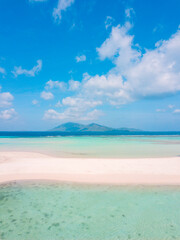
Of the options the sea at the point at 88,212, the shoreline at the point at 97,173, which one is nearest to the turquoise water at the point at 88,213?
the sea at the point at 88,212

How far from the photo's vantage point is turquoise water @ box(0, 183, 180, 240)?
473 cm

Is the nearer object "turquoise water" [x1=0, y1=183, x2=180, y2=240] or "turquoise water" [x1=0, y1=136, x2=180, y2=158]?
"turquoise water" [x1=0, y1=183, x2=180, y2=240]

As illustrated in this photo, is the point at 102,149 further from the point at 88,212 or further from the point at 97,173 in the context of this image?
the point at 88,212

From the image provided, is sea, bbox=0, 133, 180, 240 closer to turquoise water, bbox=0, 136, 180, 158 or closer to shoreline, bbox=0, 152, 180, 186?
shoreline, bbox=0, 152, 180, 186

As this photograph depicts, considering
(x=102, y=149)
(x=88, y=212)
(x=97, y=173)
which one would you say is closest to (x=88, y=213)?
(x=88, y=212)

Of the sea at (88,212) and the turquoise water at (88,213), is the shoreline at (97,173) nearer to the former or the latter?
the sea at (88,212)

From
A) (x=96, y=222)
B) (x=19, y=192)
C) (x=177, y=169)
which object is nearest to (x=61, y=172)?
(x=19, y=192)

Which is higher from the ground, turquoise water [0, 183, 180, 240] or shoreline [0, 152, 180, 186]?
shoreline [0, 152, 180, 186]

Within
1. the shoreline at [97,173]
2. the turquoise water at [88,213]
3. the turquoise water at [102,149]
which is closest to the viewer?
the turquoise water at [88,213]

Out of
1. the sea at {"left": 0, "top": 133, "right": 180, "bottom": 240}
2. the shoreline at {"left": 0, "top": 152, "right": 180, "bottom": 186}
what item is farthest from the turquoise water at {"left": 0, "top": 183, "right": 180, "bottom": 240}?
the shoreline at {"left": 0, "top": 152, "right": 180, "bottom": 186}

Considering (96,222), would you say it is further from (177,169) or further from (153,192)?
(177,169)

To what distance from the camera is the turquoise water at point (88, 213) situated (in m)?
4.73

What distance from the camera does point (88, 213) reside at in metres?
5.89

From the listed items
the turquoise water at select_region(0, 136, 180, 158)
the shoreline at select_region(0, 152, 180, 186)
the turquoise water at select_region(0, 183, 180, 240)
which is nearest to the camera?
the turquoise water at select_region(0, 183, 180, 240)
